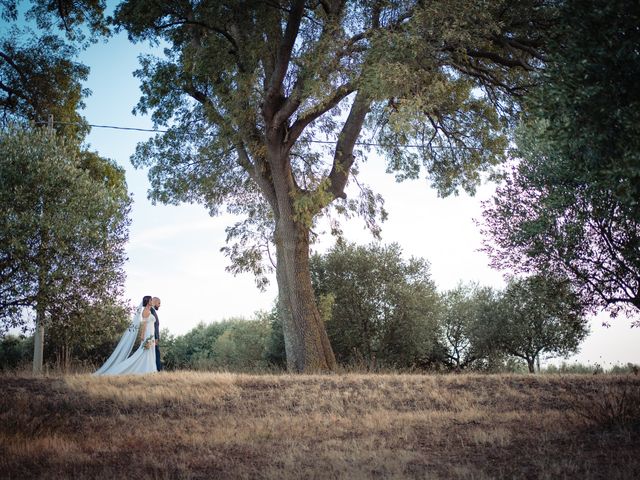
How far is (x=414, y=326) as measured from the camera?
25672mm

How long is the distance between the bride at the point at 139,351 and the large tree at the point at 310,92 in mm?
4226

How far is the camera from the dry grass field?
25.7 ft

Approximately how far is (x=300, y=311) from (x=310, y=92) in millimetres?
6649

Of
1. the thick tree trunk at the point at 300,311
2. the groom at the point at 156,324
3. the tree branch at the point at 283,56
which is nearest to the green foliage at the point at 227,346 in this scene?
the groom at the point at 156,324

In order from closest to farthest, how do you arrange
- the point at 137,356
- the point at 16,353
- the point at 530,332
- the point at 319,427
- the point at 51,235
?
the point at 319,427 → the point at 51,235 → the point at 137,356 → the point at 530,332 → the point at 16,353

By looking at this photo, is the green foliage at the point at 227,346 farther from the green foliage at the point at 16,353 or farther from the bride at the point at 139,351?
the bride at the point at 139,351

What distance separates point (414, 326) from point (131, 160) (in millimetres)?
14066

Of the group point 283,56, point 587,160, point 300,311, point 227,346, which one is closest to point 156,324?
point 300,311

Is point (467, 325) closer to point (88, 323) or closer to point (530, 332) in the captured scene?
point (530, 332)

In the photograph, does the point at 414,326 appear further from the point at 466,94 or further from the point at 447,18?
the point at 447,18

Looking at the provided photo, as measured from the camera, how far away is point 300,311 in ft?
57.8

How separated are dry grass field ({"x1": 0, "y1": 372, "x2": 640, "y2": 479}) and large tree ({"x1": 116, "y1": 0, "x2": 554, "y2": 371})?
439 cm

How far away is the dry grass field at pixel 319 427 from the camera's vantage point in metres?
7.85

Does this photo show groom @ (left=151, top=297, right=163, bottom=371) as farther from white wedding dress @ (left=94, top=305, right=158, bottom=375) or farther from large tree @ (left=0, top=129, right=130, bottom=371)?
large tree @ (left=0, top=129, right=130, bottom=371)
